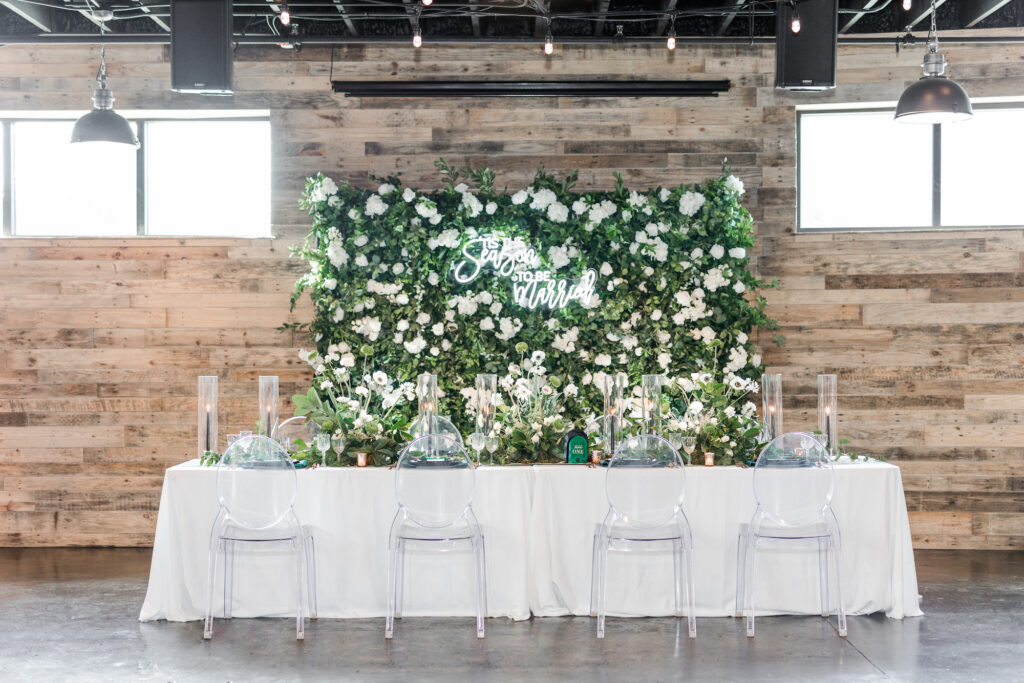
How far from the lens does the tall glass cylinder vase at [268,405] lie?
191 inches

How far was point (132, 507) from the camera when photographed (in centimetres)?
670

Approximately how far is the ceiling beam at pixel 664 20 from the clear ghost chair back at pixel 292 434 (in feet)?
11.6

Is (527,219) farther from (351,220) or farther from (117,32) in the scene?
(117,32)

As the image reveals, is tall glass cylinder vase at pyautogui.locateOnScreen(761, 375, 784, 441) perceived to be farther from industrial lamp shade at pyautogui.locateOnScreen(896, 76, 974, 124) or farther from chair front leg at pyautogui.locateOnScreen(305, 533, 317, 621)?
chair front leg at pyautogui.locateOnScreen(305, 533, 317, 621)

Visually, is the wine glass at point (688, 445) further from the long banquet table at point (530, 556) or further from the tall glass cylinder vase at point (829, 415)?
the tall glass cylinder vase at point (829, 415)

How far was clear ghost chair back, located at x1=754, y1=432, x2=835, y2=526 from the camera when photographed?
4.26m

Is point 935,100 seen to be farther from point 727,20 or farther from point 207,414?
point 207,414

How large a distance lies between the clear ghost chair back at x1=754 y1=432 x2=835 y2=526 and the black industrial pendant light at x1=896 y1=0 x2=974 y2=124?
1791 millimetres

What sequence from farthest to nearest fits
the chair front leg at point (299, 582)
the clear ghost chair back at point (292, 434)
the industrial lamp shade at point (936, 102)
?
the clear ghost chair back at point (292, 434) < the industrial lamp shade at point (936, 102) < the chair front leg at point (299, 582)

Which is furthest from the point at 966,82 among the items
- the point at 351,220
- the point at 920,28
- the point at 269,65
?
the point at 269,65

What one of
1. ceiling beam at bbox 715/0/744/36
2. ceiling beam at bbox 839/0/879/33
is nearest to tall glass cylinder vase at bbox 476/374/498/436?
ceiling beam at bbox 715/0/744/36

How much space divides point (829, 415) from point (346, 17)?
4.05 metres

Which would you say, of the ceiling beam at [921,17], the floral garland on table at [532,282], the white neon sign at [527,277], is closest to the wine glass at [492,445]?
the floral garland on table at [532,282]

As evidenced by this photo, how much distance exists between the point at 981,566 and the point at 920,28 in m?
3.70
